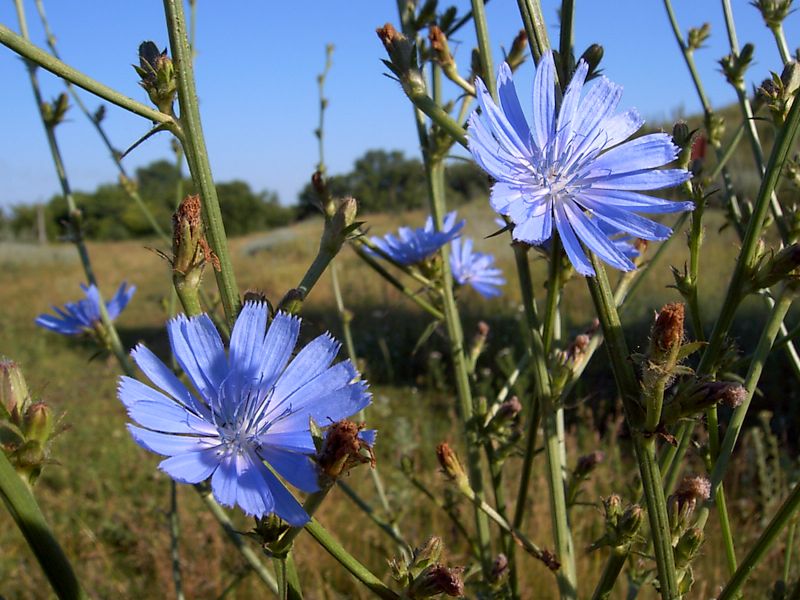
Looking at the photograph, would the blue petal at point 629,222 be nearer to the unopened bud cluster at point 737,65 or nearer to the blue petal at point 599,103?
the blue petal at point 599,103

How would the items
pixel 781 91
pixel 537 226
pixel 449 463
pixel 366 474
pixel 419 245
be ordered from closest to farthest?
pixel 537 226
pixel 781 91
pixel 449 463
pixel 419 245
pixel 366 474

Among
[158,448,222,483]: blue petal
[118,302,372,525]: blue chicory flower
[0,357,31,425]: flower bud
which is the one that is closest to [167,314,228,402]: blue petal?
[118,302,372,525]: blue chicory flower

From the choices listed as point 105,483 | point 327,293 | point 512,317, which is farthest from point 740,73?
point 327,293

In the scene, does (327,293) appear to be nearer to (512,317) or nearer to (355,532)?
(512,317)

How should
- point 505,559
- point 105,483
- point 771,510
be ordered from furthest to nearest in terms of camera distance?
point 105,483 → point 771,510 → point 505,559

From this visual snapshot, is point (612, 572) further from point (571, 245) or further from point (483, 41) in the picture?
point (483, 41)

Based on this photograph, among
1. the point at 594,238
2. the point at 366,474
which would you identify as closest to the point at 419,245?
the point at 594,238

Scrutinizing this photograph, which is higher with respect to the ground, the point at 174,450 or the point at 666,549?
the point at 174,450

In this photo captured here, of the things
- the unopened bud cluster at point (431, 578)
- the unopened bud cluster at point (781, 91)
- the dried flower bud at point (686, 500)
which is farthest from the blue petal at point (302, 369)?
the unopened bud cluster at point (781, 91)
